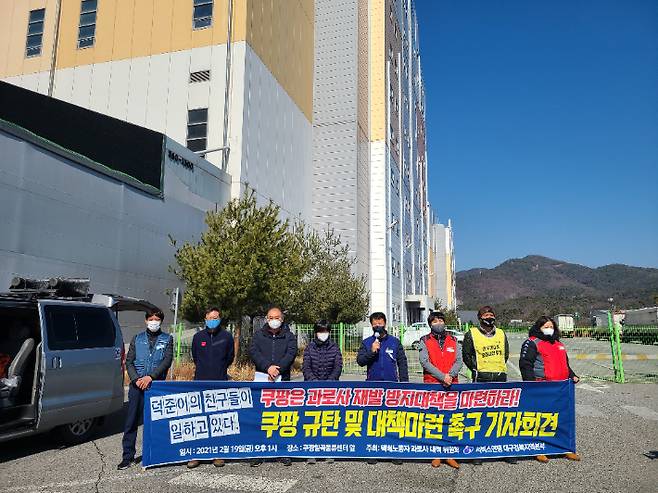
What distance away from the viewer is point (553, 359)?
6.96 m

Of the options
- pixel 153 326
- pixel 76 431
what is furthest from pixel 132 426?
pixel 76 431

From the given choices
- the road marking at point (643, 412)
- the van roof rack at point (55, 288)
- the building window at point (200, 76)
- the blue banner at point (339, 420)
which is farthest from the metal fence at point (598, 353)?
the building window at point (200, 76)

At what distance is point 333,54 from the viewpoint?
36.4 m

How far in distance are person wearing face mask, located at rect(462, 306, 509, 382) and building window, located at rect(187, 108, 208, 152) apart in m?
20.2

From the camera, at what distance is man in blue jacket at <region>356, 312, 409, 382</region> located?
6848mm

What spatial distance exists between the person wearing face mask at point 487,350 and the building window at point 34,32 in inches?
1239

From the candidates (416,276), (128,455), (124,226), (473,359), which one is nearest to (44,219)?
(124,226)

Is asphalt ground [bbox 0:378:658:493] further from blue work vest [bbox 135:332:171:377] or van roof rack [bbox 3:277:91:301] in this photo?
van roof rack [bbox 3:277:91:301]

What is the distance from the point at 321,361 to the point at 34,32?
31.6 m

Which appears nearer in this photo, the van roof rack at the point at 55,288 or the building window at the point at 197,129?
the van roof rack at the point at 55,288

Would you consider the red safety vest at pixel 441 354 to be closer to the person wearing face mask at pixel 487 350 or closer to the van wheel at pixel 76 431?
the person wearing face mask at pixel 487 350

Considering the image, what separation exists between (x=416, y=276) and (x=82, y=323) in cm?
5011

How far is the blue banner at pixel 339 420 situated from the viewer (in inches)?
245

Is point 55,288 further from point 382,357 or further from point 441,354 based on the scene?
point 441,354
